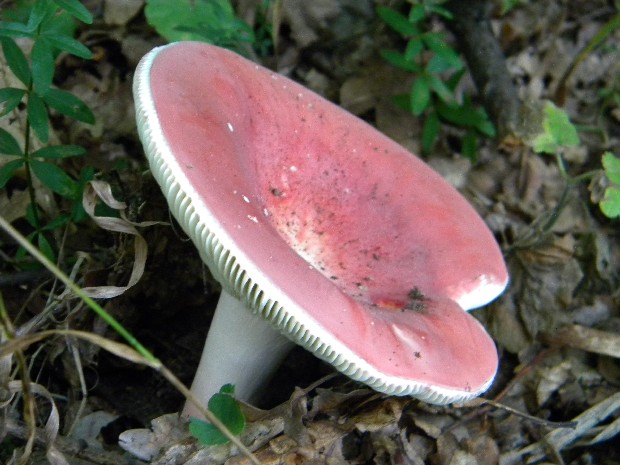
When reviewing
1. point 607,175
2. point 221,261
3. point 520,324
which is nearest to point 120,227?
point 221,261

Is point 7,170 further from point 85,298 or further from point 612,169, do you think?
point 612,169

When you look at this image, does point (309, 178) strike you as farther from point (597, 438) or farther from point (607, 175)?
point (597, 438)

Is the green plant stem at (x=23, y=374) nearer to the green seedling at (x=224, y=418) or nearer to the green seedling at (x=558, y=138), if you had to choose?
the green seedling at (x=224, y=418)

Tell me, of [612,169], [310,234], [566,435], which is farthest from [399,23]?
[566,435]

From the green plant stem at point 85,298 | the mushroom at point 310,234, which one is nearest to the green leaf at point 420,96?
the mushroom at point 310,234

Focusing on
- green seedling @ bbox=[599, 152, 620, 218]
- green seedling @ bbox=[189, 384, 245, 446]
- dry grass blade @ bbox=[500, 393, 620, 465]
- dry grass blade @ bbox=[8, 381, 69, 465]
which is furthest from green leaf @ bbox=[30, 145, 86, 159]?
green seedling @ bbox=[599, 152, 620, 218]

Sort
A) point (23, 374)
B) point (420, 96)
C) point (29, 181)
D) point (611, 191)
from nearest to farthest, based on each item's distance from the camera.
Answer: point (23, 374)
point (29, 181)
point (611, 191)
point (420, 96)

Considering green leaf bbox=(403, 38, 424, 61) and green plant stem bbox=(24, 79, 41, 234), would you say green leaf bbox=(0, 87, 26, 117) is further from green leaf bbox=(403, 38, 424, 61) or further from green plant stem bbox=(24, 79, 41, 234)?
green leaf bbox=(403, 38, 424, 61)
